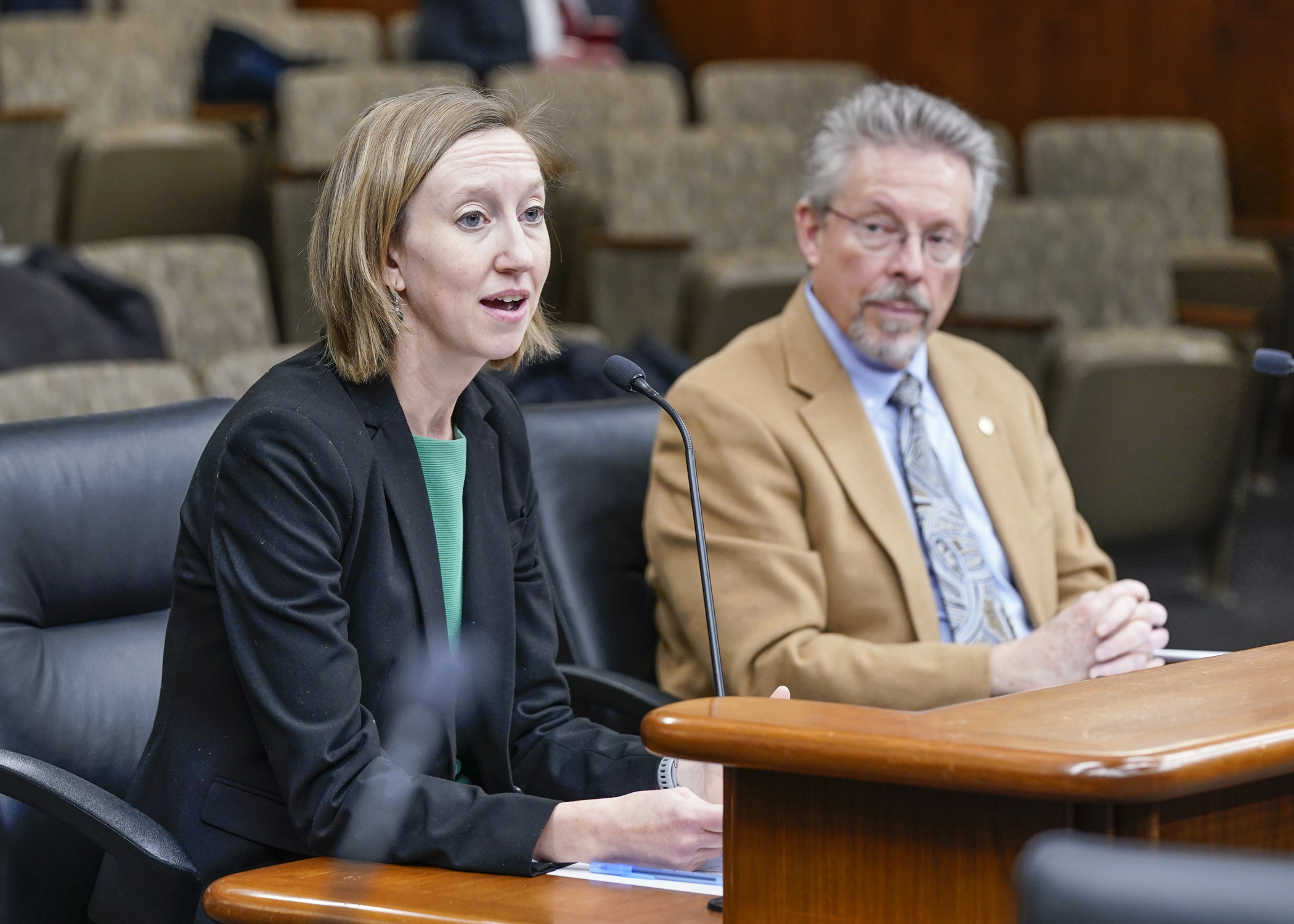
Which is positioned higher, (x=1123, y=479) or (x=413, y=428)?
(x=413, y=428)

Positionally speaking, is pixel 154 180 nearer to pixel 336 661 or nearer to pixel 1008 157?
pixel 1008 157

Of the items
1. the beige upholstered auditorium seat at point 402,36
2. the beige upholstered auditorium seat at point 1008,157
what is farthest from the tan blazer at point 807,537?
the beige upholstered auditorium seat at point 402,36

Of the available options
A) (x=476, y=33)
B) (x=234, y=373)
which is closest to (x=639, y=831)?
(x=234, y=373)

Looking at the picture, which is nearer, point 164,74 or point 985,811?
point 985,811

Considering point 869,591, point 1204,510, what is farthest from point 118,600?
point 1204,510

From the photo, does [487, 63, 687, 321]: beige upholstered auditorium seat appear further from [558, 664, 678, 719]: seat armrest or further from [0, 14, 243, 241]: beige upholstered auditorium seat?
[558, 664, 678, 719]: seat armrest

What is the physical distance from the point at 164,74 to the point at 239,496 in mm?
3520

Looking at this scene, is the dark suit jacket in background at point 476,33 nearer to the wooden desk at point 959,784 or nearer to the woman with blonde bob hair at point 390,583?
the woman with blonde bob hair at point 390,583

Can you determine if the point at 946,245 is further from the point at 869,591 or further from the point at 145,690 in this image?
the point at 145,690

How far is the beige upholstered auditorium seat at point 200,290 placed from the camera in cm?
312

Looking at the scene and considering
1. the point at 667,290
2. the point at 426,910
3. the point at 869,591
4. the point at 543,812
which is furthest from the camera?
the point at 667,290

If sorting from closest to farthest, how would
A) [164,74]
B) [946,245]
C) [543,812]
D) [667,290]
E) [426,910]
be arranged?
[426,910]
[543,812]
[946,245]
[667,290]
[164,74]

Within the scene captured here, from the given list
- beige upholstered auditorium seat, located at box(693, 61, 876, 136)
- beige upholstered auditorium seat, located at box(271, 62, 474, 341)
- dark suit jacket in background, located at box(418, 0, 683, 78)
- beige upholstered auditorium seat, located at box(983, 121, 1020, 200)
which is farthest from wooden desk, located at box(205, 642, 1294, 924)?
beige upholstered auditorium seat, located at box(693, 61, 876, 136)

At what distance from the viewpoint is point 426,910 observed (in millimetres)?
938
